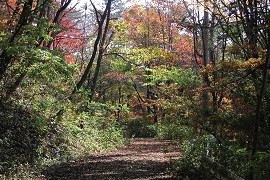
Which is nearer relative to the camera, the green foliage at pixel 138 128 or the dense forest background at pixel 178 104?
the dense forest background at pixel 178 104

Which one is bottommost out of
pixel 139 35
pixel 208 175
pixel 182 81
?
pixel 208 175

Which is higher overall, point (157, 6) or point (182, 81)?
point (157, 6)

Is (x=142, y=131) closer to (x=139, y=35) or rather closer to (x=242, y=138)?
(x=139, y=35)

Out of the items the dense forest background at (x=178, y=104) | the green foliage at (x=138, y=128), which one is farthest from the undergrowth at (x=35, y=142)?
the green foliage at (x=138, y=128)

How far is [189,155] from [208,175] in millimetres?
1407

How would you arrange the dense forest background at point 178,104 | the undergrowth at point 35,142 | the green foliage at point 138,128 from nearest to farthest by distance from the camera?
the dense forest background at point 178,104 → the undergrowth at point 35,142 → the green foliage at point 138,128

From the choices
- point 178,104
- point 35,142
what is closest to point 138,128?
point 178,104

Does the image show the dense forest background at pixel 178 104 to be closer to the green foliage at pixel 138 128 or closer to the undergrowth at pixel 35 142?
the undergrowth at pixel 35 142

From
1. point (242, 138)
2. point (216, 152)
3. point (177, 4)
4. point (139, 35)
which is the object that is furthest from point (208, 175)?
Result: point (139, 35)

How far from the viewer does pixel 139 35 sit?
82.4 ft

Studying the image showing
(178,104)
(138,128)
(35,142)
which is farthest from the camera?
(138,128)

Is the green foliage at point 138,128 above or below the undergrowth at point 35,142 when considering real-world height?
below

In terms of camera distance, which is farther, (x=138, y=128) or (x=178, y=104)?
(x=138, y=128)

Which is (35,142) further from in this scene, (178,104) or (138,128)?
(138,128)
